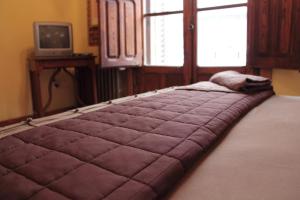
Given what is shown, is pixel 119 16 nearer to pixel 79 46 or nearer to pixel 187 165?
pixel 79 46

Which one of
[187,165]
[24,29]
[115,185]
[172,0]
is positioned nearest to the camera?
[115,185]

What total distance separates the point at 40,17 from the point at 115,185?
10.7 feet

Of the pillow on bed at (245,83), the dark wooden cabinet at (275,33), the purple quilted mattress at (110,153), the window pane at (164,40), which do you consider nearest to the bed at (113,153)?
the purple quilted mattress at (110,153)

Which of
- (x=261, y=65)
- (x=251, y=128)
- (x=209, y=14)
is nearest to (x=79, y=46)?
(x=209, y=14)

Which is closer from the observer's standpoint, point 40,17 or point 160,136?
point 160,136

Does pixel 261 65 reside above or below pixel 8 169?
above

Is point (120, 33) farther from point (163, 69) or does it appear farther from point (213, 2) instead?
point (213, 2)

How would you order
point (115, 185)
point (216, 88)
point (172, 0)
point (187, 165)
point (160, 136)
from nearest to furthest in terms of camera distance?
point (115, 185) → point (187, 165) → point (160, 136) → point (216, 88) → point (172, 0)

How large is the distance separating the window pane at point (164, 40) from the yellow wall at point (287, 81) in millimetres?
1144

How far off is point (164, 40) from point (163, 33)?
9 centimetres

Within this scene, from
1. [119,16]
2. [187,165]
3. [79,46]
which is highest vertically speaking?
[119,16]

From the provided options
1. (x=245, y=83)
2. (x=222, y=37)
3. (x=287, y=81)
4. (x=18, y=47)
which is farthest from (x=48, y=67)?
(x=287, y=81)

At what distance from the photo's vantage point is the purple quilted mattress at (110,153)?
61cm

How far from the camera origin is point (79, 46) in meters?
3.93
